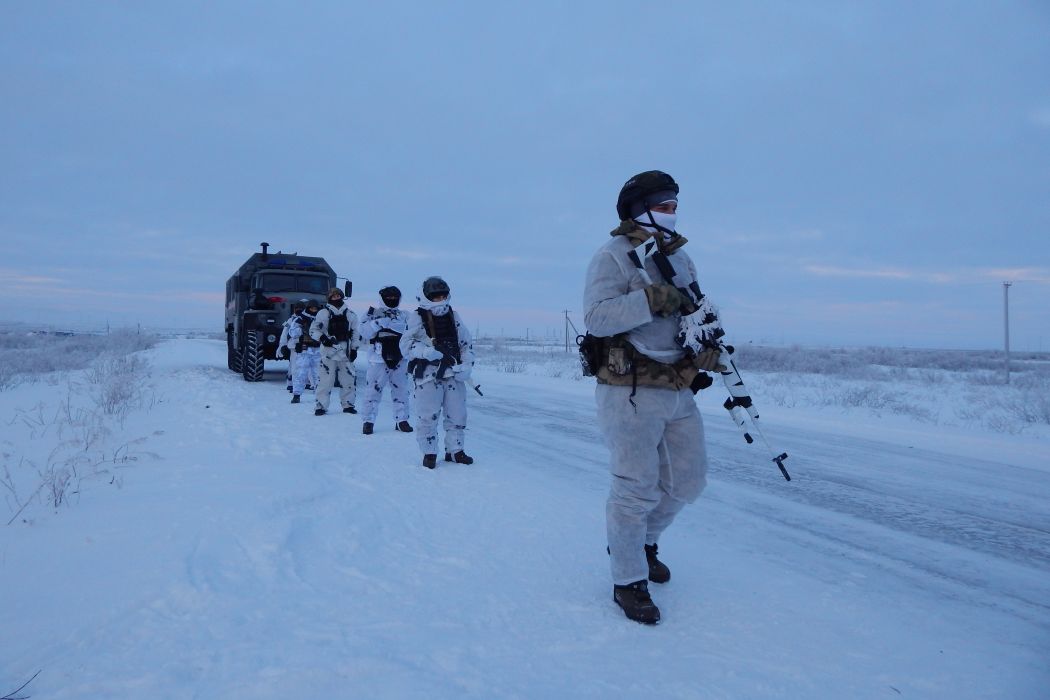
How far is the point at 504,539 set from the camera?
3.86m

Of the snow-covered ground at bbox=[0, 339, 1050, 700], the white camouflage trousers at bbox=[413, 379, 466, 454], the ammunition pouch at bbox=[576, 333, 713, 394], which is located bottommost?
the snow-covered ground at bbox=[0, 339, 1050, 700]

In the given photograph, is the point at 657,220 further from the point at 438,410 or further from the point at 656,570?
the point at 438,410

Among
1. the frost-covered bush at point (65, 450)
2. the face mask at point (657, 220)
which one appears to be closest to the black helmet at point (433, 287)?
the frost-covered bush at point (65, 450)

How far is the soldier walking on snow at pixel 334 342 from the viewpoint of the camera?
31.0ft

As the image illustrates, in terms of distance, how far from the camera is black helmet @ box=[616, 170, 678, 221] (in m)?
2.98

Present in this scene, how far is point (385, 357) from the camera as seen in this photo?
802 centimetres

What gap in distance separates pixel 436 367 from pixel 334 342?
3953mm

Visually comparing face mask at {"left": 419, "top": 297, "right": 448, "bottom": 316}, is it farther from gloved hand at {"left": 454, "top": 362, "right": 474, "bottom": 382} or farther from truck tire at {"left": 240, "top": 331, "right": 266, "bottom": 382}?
truck tire at {"left": 240, "top": 331, "right": 266, "bottom": 382}

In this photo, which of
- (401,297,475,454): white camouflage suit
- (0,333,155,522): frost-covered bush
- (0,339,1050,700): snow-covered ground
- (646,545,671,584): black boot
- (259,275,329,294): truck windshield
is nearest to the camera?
(0,339,1050,700): snow-covered ground

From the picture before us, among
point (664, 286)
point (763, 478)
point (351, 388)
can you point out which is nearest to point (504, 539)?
point (664, 286)

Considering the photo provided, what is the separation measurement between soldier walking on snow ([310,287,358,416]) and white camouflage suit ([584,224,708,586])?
726 cm

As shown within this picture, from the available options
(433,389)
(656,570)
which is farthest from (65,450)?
(656,570)

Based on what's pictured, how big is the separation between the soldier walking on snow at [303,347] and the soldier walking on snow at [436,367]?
5.67 metres

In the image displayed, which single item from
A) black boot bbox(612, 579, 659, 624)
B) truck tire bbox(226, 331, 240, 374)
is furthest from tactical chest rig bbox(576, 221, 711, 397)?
truck tire bbox(226, 331, 240, 374)
